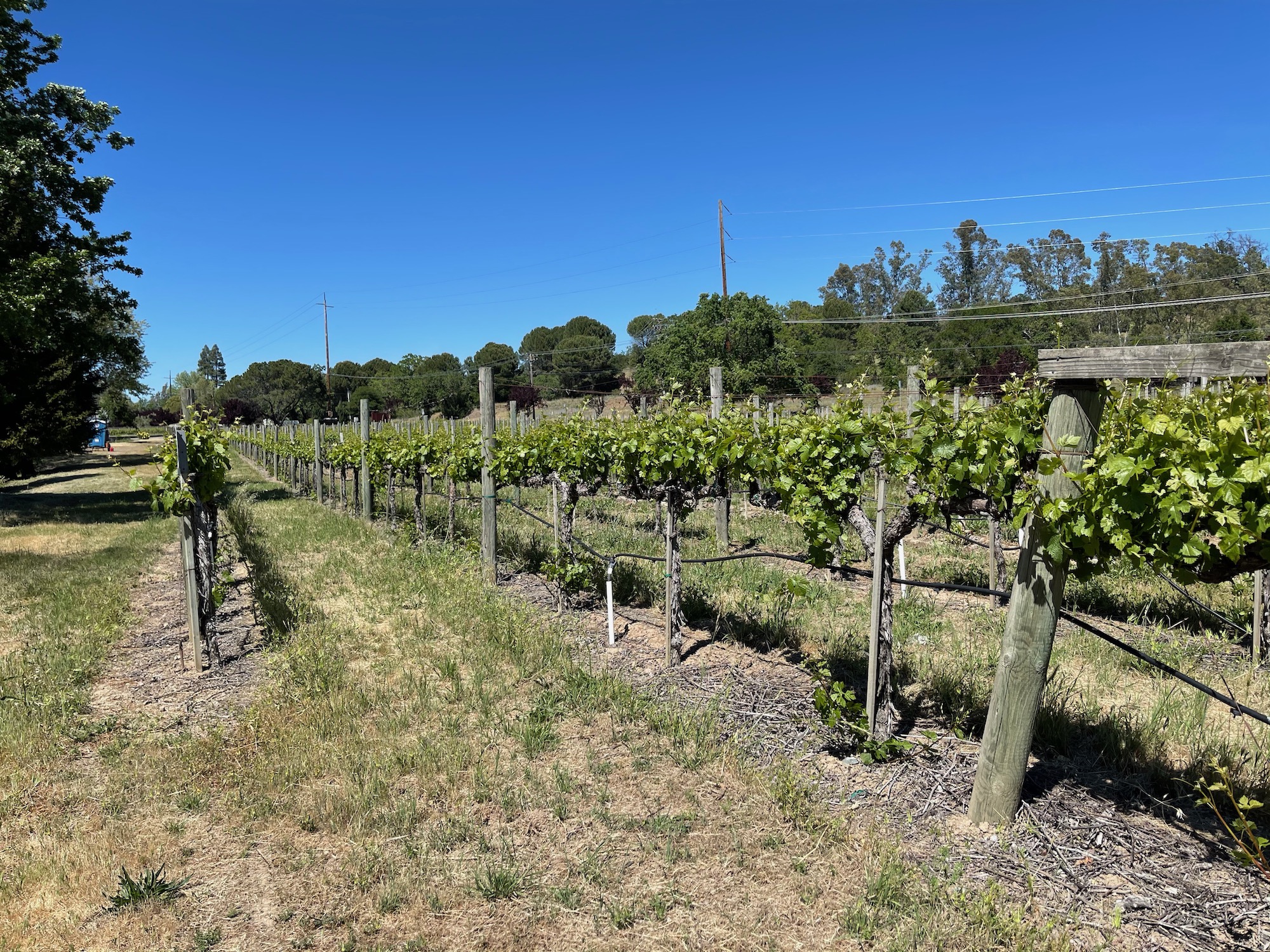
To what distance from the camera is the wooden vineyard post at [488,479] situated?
850 cm

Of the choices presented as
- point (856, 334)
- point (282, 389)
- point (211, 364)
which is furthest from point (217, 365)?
point (856, 334)

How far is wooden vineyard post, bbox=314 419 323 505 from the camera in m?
17.3

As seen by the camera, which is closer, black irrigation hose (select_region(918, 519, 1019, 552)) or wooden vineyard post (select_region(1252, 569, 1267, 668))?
black irrigation hose (select_region(918, 519, 1019, 552))


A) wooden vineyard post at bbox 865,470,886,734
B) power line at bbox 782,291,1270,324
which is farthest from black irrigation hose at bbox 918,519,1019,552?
power line at bbox 782,291,1270,324

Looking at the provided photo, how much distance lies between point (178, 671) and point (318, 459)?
12534mm

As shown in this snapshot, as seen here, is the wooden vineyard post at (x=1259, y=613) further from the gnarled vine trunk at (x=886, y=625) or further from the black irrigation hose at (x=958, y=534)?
the gnarled vine trunk at (x=886, y=625)

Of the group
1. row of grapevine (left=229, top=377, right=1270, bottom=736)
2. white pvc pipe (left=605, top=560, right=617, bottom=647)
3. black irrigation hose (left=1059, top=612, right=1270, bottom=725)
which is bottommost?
white pvc pipe (left=605, top=560, right=617, bottom=647)

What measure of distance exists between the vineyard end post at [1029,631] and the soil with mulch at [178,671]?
470 cm

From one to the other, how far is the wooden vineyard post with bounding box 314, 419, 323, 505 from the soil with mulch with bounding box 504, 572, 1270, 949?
48.2 feet

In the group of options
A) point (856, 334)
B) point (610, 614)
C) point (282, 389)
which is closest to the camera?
point (610, 614)

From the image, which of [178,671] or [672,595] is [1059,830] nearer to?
[672,595]

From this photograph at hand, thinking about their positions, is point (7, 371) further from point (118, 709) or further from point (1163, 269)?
point (1163, 269)

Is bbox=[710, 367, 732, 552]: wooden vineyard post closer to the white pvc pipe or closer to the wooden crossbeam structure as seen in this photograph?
the white pvc pipe

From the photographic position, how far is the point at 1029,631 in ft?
10.3
